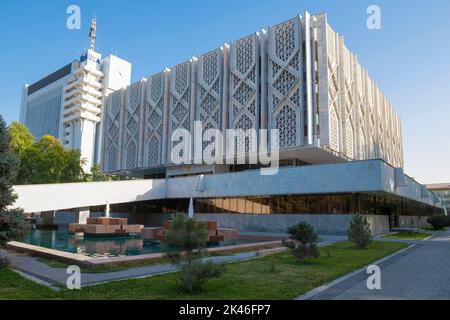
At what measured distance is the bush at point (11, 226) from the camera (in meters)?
10.9

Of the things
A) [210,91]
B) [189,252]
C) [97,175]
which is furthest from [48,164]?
[189,252]

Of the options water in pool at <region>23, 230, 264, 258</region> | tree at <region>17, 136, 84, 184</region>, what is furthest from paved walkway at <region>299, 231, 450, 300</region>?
tree at <region>17, 136, 84, 184</region>

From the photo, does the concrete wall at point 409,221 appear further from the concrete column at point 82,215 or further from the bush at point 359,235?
the concrete column at point 82,215

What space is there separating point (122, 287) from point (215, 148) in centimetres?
3444

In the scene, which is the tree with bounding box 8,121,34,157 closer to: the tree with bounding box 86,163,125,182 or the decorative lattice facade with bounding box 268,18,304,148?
the tree with bounding box 86,163,125,182

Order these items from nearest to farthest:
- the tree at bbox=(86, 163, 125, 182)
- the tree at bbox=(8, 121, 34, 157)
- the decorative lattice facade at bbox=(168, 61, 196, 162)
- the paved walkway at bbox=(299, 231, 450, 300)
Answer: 1. the paved walkway at bbox=(299, 231, 450, 300)
2. the tree at bbox=(8, 121, 34, 157)
3. the decorative lattice facade at bbox=(168, 61, 196, 162)
4. the tree at bbox=(86, 163, 125, 182)

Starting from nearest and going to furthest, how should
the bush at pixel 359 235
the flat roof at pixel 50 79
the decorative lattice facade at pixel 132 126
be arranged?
the bush at pixel 359 235
the decorative lattice facade at pixel 132 126
the flat roof at pixel 50 79

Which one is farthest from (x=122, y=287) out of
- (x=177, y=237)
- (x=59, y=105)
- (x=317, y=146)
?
(x=59, y=105)

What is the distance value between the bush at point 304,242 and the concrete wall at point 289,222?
14686mm

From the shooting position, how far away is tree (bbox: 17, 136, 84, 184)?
40.2 metres

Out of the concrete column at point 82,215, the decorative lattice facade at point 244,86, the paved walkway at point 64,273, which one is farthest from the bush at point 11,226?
the decorative lattice facade at point 244,86

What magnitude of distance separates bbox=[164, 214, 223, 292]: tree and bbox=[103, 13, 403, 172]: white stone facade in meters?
28.0
